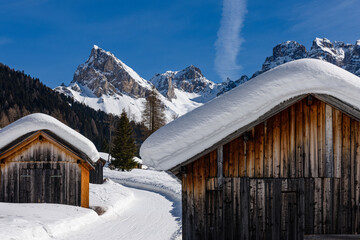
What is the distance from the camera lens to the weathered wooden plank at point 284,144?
238 inches

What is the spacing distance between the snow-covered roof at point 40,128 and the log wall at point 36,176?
2.55ft

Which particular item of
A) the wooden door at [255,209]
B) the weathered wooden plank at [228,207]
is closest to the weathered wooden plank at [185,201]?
the wooden door at [255,209]

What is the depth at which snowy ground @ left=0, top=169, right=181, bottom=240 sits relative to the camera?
10.5 meters

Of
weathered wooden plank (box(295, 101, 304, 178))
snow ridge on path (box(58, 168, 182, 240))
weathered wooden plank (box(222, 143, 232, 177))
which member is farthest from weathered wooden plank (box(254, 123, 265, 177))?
snow ridge on path (box(58, 168, 182, 240))

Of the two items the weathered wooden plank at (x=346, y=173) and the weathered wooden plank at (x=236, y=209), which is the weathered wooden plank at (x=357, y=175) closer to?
the weathered wooden plank at (x=346, y=173)

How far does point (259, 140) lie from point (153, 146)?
2415 millimetres

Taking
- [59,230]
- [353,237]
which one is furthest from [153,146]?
[59,230]

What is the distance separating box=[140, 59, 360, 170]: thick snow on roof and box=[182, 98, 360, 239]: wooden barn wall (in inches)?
38.9

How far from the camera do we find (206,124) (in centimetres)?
499

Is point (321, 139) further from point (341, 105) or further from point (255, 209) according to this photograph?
point (255, 209)

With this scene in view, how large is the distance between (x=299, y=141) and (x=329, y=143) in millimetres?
587

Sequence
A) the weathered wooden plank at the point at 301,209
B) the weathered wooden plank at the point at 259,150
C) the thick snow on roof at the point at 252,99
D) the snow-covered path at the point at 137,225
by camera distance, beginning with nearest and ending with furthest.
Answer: the thick snow on roof at the point at 252,99 → the weathered wooden plank at the point at 301,209 → the weathered wooden plank at the point at 259,150 → the snow-covered path at the point at 137,225

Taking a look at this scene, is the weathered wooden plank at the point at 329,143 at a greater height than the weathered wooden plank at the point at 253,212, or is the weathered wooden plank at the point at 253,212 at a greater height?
the weathered wooden plank at the point at 329,143

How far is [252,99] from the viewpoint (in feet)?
16.4
